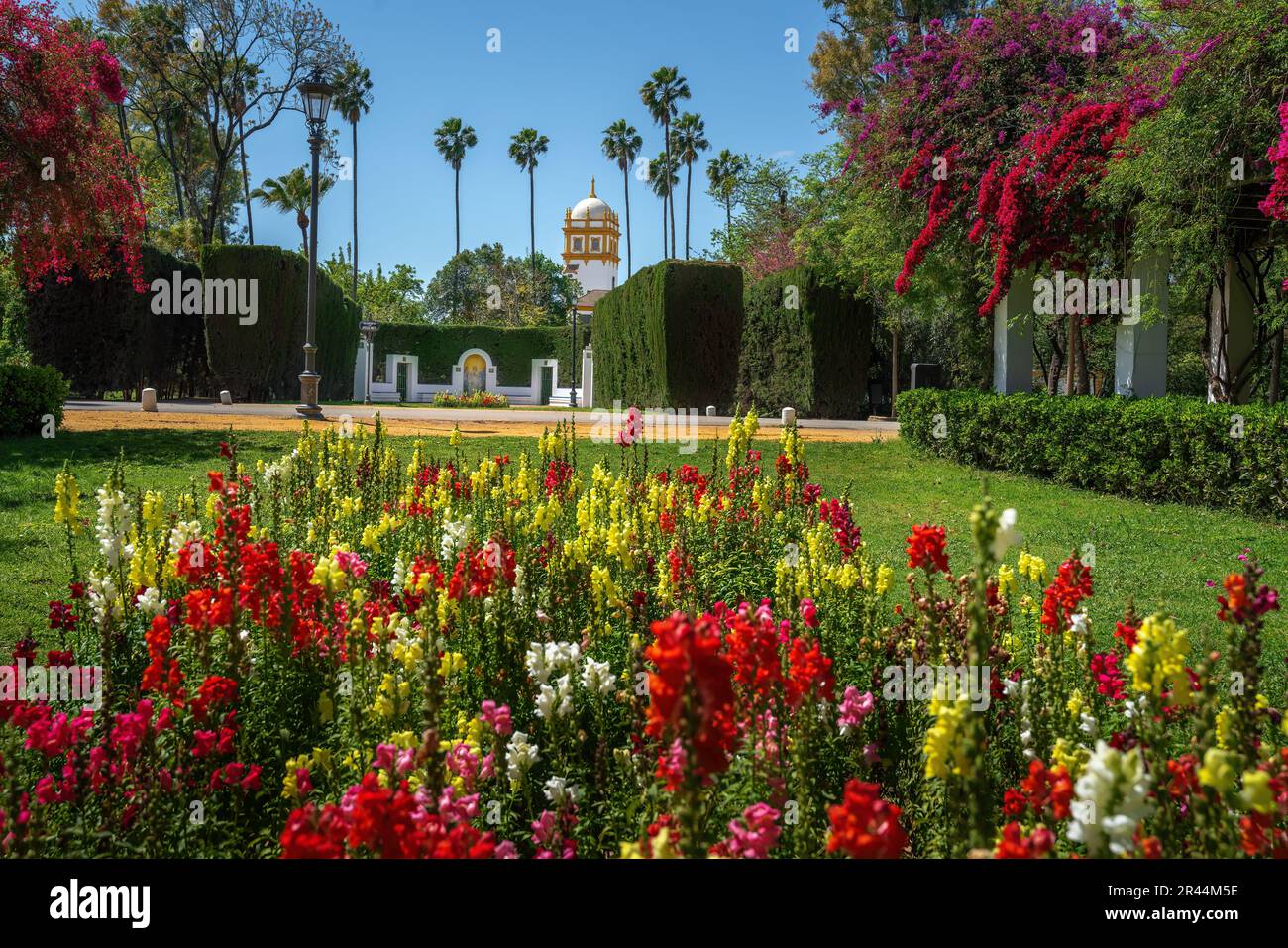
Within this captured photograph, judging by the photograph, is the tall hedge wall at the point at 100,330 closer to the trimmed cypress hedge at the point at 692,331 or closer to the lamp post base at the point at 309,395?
the lamp post base at the point at 309,395

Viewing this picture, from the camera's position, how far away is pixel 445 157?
61250 mm

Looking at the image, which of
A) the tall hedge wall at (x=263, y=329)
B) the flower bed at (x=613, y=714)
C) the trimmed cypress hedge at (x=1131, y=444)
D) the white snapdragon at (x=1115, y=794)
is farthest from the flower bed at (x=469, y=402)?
the white snapdragon at (x=1115, y=794)

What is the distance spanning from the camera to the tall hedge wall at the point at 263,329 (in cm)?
2397

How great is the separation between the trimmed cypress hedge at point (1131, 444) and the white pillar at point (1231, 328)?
2132 millimetres

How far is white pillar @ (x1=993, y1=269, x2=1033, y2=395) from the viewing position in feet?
48.5

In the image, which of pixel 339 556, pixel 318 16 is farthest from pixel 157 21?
pixel 339 556

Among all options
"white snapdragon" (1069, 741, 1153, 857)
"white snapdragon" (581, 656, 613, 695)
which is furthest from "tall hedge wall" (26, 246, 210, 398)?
"white snapdragon" (1069, 741, 1153, 857)

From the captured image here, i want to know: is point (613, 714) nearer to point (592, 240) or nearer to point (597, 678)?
point (597, 678)

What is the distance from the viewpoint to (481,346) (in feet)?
136

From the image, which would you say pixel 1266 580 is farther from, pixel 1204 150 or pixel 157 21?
pixel 157 21

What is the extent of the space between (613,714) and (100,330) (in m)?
25.3

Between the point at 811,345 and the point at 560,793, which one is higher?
the point at 811,345

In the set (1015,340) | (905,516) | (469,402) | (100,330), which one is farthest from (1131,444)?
(469,402)
